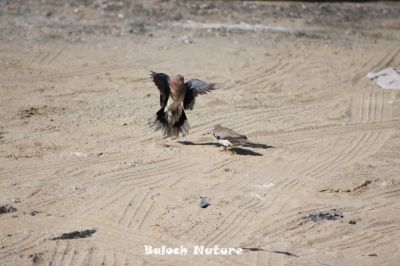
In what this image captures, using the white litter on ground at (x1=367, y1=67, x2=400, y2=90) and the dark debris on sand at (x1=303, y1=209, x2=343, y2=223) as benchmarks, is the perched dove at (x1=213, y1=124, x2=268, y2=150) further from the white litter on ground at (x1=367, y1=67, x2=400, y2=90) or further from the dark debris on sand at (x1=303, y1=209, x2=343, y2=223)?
the white litter on ground at (x1=367, y1=67, x2=400, y2=90)

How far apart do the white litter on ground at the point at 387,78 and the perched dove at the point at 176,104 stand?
13.7 ft

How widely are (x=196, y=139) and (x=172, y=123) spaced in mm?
474

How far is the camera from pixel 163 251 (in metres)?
7.24

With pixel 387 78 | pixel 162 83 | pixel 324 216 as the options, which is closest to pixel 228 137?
pixel 162 83

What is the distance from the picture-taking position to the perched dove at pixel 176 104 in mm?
9992

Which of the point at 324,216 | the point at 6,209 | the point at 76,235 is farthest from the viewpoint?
the point at 324,216

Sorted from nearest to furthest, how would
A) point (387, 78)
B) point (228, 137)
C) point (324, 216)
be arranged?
1. point (324, 216)
2. point (228, 137)
3. point (387, 78)

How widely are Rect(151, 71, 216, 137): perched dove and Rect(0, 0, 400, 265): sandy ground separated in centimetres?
22

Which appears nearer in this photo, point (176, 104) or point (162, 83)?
point (162, 83)

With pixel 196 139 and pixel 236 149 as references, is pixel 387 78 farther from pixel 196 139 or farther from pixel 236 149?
pixel 196 139

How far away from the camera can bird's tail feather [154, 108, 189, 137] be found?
33.1 ft

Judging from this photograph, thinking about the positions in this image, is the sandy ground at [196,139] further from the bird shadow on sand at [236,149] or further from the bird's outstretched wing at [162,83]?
the bird's outstretched wing at [162,83]

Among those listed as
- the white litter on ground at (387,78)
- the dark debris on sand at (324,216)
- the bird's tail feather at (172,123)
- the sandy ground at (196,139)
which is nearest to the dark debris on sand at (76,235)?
the sandy ground at (196,139)

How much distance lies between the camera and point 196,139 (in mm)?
10398
